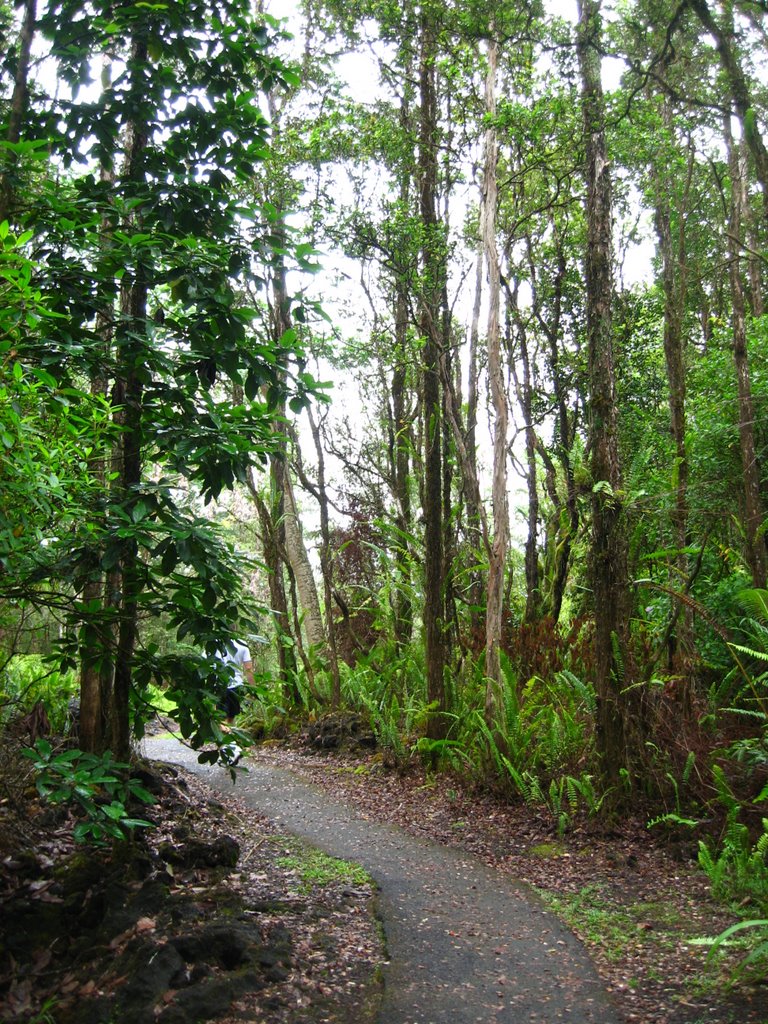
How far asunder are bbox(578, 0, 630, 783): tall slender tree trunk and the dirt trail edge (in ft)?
5.36

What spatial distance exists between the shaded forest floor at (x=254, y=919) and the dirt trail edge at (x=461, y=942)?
0.14 metres

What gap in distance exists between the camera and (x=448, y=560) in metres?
10.1

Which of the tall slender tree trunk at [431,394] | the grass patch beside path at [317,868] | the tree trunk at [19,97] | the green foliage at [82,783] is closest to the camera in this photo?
the green foliage at [82,783]

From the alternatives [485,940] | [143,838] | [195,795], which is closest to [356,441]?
[195,795]

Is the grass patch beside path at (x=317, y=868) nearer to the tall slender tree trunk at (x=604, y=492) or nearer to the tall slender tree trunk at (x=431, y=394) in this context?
the tall slender tree trunk at (x=604, y=492)

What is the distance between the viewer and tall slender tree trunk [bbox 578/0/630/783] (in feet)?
21.5

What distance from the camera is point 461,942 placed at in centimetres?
458

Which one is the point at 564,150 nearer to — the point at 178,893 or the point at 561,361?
the point at 561,361

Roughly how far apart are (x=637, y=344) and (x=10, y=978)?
11761mm

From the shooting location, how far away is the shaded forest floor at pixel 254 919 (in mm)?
3621

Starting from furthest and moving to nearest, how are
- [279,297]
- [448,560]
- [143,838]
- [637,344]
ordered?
1. [637,344]
2. [279,297]
3. [448,560]
4. [143,838]

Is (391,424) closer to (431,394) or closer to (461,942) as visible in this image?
(431,394)

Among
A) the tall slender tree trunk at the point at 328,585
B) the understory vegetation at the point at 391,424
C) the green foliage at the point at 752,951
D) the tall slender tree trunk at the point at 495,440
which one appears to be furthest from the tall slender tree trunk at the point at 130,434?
the tall slender tree trunk at the point at 328,585

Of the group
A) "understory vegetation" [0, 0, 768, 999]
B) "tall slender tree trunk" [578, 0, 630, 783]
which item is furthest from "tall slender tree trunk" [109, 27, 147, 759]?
"tall slender tree trunk" [578, 0, 630, 783]
